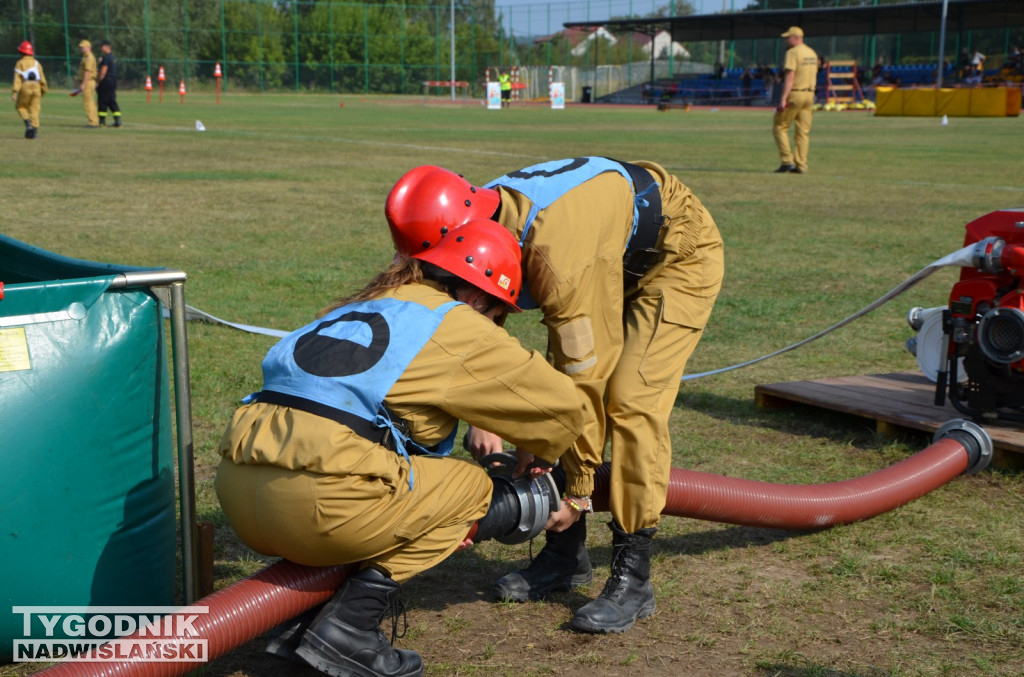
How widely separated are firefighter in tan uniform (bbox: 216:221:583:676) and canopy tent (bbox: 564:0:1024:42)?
56478mm

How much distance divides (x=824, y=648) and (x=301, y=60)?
215ft

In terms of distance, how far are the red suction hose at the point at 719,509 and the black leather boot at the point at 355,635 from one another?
0.23ft

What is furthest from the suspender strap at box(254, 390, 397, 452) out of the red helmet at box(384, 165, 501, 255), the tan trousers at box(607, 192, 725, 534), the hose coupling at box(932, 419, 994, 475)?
the hose coupling at box(932, 419, 994, 475)

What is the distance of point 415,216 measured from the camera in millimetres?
3230

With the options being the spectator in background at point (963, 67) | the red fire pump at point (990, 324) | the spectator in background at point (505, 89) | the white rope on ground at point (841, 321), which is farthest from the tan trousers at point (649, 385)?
the spectator in background at point (963, 67)

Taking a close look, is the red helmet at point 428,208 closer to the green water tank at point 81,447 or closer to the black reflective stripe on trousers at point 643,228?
the black reflective stripe on trousers at point 643,228

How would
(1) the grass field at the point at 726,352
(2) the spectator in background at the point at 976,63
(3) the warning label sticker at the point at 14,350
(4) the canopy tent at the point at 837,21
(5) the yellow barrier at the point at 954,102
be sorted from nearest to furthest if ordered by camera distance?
(3) the warning label sticker at the point at 14,350, (1) the grass field at the point at 726,352, (5) the yellow barrier at the point at 954,102, (2) the spectator in background at the point at 976,63, (4) the canopy tent at the point at 837,21

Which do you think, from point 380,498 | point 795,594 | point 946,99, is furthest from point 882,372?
point 946,99

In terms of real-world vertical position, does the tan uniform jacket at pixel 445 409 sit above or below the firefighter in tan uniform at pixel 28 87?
below

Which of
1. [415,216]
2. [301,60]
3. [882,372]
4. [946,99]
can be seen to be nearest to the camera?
[415,216]

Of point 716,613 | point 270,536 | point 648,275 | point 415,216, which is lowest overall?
point 716,613

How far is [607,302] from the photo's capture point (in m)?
3.43

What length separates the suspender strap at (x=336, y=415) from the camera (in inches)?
111

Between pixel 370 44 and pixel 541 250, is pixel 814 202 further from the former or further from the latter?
pixel 370 44
